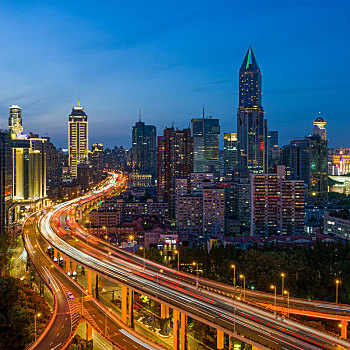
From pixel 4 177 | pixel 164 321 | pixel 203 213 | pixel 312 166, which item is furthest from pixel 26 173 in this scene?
pixel 312 166

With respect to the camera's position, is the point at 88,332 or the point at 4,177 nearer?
the point at 88,332

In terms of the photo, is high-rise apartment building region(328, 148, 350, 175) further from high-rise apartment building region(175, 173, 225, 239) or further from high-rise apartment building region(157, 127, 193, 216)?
high-rise apartment building region(175, 173, 225, 239)

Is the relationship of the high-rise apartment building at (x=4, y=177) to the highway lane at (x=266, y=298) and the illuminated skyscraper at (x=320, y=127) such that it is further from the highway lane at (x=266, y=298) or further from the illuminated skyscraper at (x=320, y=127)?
the illuminated skyscraper at (x=320, y=127)

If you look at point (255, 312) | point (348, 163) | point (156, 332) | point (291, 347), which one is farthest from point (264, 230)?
point (348, 163)

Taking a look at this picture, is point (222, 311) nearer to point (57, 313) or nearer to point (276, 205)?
point (57, 313)

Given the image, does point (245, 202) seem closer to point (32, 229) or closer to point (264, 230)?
point (264, 230)

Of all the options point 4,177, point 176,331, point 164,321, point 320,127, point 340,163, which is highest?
point 320,127
